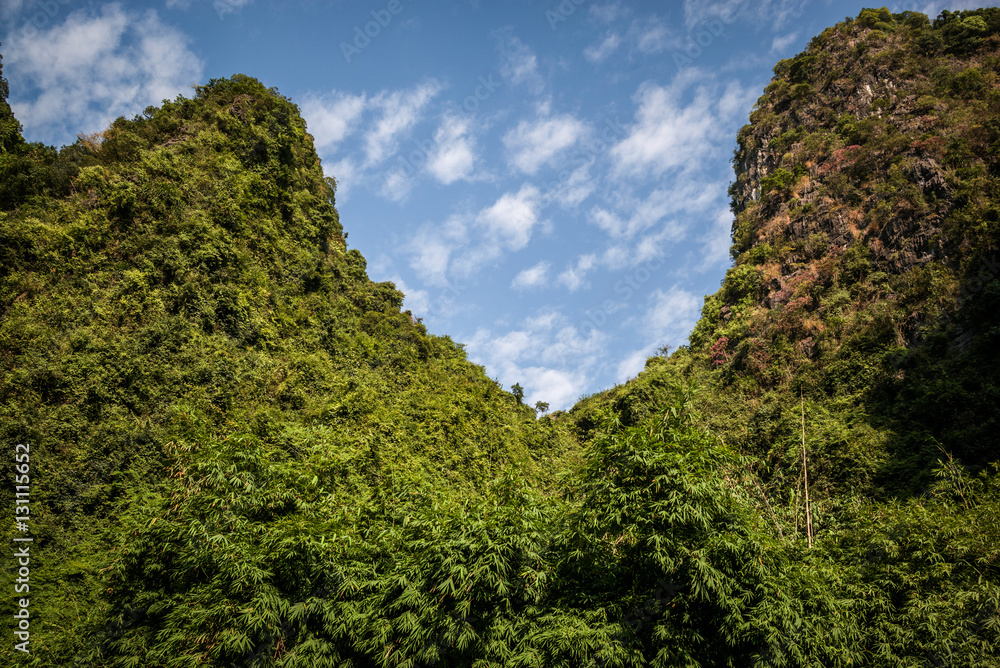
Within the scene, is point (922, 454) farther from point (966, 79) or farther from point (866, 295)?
point (966, 79)

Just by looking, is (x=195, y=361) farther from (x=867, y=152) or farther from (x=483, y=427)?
(x=867, y=152)

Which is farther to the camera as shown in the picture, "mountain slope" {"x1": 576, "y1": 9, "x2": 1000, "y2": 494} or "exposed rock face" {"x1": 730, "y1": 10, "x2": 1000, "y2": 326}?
"exposed rock face" {"x1": 730, "y1": 10, "x2": 1000, "y2": 326}

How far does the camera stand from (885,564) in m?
8.59

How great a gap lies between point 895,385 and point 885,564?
47.6 feet

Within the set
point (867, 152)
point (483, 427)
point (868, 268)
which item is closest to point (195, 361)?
point (483, 427)

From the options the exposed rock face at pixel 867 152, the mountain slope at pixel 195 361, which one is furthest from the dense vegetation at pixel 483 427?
the exposed rock face at pixel 867 152

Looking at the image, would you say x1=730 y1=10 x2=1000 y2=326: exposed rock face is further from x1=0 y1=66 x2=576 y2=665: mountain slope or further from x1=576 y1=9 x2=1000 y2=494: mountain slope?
x1=0 y1=66 x2=576 y2=665: mountain slope

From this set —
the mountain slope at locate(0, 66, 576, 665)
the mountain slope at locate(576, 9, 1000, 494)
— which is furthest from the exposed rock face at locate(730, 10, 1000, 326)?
the mountain slope at locate(0, 66, 576, 665)

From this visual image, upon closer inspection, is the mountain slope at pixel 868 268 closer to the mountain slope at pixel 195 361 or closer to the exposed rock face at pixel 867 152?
the exposed rock face at pixel 867 152

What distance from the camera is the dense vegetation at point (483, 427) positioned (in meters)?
7.28

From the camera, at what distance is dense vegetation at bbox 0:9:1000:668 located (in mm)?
7277

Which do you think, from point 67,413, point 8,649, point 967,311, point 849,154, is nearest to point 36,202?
point 67,413

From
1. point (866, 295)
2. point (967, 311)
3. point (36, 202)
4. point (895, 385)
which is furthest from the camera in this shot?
point (866, 295)

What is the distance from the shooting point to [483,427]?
86.3ft
